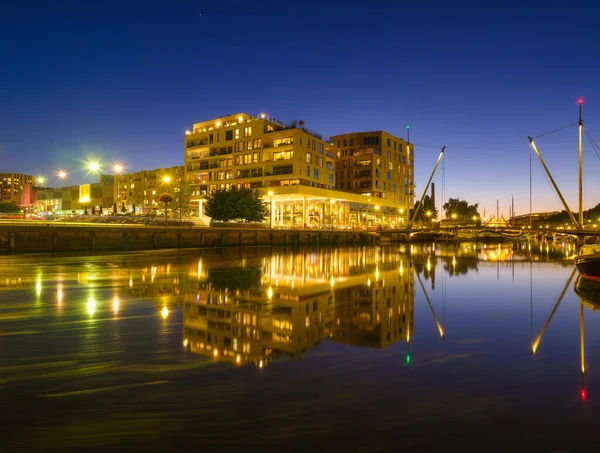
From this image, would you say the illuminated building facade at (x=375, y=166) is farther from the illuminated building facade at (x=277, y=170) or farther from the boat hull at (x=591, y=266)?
the boat hull at (x=591, y=266)

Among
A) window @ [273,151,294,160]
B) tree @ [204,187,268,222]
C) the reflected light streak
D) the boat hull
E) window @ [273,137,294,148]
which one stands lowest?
the reflected light streak

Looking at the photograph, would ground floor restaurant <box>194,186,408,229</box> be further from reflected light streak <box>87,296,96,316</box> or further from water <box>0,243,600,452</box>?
water <box>0,243,600,452</box>

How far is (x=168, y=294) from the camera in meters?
16.6

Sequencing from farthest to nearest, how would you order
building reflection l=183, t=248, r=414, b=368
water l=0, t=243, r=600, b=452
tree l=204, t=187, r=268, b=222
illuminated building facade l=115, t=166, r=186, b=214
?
illuminated building facade l=115, t=166, r=186, b=214
tree l=204, t=187, r=268, b=222
building reflection l=183, t=248, r=414, b=368
water l=0, t=243, r=600, b=452

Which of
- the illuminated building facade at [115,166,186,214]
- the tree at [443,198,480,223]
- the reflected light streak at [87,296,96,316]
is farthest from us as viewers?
the tree at [443,198,480,223]

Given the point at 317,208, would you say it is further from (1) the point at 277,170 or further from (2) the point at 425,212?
(2) the point at 425,212

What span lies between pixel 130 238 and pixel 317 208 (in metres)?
49.6

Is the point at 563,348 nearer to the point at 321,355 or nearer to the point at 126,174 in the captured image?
the point at 321,355

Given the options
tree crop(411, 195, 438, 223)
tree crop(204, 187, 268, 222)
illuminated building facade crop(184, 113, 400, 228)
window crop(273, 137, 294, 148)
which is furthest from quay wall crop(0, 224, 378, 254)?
tree crop(411, 195, 438, 223)

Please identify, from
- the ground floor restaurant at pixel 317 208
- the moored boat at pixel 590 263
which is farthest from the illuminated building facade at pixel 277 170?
the moored boat at pixel 590 263

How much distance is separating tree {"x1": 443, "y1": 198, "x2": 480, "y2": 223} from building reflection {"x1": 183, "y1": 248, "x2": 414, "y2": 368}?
162 meters

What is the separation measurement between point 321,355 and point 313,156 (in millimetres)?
82361

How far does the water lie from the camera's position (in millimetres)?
5266

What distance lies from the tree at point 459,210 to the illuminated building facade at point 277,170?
3308 inches
